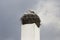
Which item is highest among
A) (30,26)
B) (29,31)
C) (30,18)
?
(30,18)

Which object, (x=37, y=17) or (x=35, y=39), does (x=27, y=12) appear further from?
(x=35, y=39)

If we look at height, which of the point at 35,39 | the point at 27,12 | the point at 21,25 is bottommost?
the point at 35,39

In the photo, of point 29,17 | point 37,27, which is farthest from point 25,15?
point 37,27

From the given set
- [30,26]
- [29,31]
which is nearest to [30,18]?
[30,26]

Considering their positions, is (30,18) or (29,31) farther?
(30,18)

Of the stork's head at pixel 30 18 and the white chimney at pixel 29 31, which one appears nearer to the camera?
the white chimney at pixel 29 31

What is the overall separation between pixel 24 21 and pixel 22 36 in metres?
0.85

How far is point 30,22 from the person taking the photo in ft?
34.5

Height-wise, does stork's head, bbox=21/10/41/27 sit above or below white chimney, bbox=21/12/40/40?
above

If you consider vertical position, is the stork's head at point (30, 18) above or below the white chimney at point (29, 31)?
above

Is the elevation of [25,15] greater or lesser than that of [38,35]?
greater

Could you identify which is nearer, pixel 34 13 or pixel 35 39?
pixel 35 39

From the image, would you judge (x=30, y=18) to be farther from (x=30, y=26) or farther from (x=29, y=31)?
(x=29, y=31)

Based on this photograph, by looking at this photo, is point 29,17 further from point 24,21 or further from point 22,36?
point 22,36
